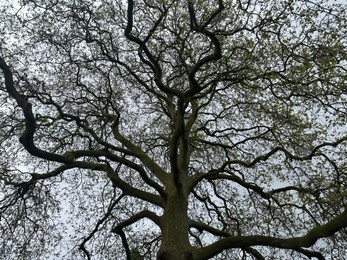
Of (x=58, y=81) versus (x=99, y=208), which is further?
(x=99, y=208)

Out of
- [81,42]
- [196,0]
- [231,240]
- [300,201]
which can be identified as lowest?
[231,240]

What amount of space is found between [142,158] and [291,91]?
406 cm

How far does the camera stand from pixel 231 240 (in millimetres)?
6062

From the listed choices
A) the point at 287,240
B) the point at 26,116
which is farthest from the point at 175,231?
the point at 26,116

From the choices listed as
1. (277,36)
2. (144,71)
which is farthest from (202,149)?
(277,36)

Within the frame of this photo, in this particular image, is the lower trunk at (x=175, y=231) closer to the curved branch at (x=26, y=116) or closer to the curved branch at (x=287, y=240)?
the curved branch at (x=287, y=240)

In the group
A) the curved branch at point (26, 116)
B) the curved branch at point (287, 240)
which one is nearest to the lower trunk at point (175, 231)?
the curved branch at point (287, 240)

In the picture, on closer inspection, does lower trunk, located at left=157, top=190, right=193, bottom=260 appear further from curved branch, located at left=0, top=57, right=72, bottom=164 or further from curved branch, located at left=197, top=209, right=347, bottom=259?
curved branch, located at left=0, top=57, right=72, bottom=164

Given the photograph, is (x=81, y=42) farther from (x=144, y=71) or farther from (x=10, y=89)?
(x=10, y=89)

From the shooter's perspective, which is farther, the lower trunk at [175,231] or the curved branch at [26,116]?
the lower trunk at [175,231]

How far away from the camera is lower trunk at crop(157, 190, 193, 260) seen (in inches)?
243

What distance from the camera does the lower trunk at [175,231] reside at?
617 cm

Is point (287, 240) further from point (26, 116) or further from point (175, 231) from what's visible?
point (26, 116)

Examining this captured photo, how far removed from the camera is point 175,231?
21.9ft
